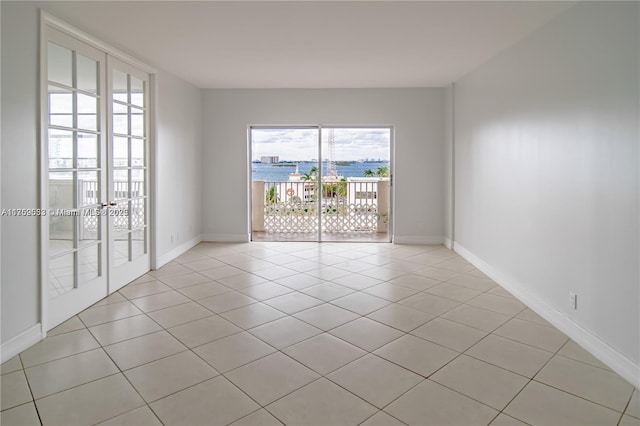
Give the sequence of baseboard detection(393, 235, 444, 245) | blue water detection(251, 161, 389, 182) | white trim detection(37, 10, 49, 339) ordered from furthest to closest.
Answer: blue water detection(251, 161, 389, 182) → baseboard detection(393, 235, 444, 245) → white trim detection(37, 10, 49, 339)

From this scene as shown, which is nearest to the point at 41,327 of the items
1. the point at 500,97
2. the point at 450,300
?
the point at 450,300

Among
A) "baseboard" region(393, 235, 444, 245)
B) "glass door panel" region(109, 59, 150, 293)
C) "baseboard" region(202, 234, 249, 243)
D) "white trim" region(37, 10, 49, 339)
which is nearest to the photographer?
"white trim" region(37, 10, 49, 339)

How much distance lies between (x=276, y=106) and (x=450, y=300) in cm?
421

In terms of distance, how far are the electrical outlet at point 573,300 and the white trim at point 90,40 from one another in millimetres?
4369

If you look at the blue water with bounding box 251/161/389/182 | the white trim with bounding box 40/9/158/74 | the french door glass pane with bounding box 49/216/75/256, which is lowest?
the french door glass pane with bounding box 49/216/75/256

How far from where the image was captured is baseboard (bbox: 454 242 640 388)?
8.13 ft

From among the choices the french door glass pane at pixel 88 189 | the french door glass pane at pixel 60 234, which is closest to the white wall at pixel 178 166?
the french door glass pane at pixel 88 189

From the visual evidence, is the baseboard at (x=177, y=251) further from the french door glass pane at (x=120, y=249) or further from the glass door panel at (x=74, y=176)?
the glass door panel at (x=74, y=176)

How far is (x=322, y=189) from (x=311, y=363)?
557 centimetres

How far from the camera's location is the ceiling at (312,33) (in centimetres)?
318

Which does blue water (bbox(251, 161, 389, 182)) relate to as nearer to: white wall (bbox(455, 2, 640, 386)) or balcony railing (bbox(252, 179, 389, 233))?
balcony railing (bbox(252, 179, 389, 233))

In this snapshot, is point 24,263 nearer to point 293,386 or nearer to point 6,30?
point 6,30

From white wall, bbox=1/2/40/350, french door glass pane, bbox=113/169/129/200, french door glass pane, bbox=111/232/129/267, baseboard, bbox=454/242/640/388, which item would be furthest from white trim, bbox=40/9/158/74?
baseboard, bbox=454/242/640/388

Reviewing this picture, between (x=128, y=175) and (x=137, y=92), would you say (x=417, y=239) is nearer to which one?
(x=128, y=175)
